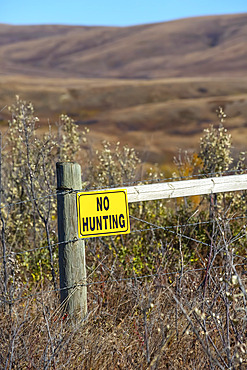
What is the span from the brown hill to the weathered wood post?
3218 inches

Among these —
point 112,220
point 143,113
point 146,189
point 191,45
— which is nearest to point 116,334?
point 112,220

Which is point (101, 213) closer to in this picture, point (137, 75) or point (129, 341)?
point (129, 341)

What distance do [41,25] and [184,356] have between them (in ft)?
422

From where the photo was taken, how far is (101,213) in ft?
11.5

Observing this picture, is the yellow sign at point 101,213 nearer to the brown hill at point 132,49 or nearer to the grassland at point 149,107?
the grassland at point 149,107

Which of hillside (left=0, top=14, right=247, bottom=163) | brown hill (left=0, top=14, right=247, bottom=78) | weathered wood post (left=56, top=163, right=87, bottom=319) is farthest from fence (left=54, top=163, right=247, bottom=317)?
brown hill (left=0, top=14, right=247, bottom=78)

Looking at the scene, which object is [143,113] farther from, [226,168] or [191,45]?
[191,45]

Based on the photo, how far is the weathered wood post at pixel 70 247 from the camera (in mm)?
3559

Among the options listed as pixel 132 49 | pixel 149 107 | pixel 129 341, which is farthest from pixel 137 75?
pixel 129 341

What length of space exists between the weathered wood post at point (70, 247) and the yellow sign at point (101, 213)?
0.22ft

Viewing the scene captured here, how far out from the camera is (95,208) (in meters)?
3.51

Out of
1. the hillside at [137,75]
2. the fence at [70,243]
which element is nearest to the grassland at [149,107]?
the hillside at [137,75]

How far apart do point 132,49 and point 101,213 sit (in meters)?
103

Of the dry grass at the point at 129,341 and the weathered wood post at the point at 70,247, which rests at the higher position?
the weathered wood post at the point at 70,247
